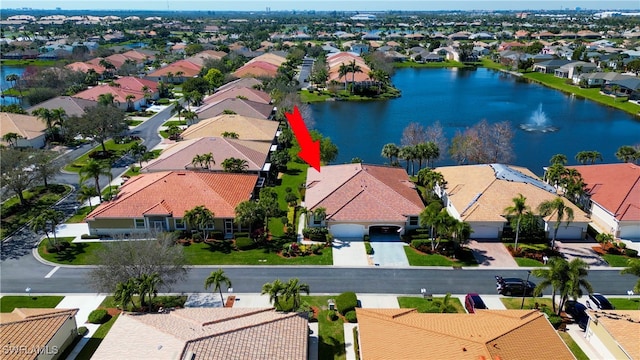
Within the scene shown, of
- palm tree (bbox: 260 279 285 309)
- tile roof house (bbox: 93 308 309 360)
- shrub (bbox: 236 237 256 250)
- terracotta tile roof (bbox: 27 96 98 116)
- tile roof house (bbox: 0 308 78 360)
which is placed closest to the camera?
tile roof house (bbox: 93 308 309 360)

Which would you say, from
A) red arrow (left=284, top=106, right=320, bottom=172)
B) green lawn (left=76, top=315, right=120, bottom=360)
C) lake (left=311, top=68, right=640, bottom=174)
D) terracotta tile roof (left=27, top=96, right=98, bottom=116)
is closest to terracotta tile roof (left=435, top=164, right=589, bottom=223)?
lake (left=311, top=68, right=640, bottom=174)

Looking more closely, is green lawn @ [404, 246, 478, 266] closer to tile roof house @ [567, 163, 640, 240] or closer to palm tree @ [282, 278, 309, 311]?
palm tree @ [282, 278, 309, 311]

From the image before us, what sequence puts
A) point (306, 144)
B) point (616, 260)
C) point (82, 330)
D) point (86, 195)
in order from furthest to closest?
point (306, 144), point (86, 195), point (616, 260), point (82, 330)

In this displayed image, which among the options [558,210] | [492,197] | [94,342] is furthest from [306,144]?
[94,342]

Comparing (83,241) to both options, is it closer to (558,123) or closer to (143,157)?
(143,157)

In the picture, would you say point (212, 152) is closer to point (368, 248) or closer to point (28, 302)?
point (368, 248)

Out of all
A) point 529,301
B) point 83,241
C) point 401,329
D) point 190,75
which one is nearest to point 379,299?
point 401,329

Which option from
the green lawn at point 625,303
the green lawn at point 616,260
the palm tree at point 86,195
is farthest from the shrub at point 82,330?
the green lawn at point 616,260
